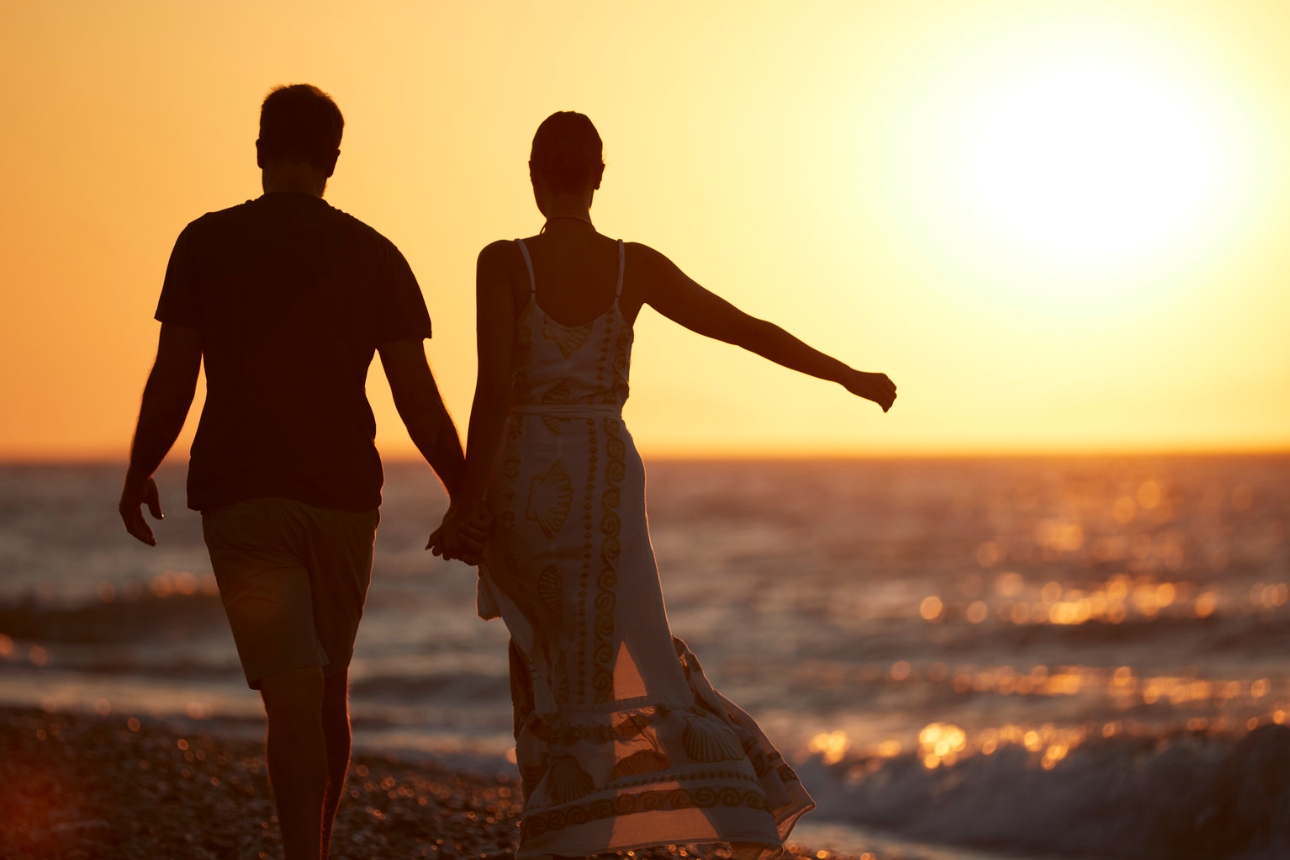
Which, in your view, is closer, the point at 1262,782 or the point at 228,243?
the point at 228,243

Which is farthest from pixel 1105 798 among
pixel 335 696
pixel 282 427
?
pixel 282 427

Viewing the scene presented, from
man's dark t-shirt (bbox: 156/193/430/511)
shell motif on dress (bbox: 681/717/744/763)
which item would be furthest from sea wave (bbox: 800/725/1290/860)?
man's dark t-shirt (bbox: 156/193/430/511)

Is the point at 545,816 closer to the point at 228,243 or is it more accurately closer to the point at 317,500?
the point at 317,500

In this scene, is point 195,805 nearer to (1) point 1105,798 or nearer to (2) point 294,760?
(2) point 294,760

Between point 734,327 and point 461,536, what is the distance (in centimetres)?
99

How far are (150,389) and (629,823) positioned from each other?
1.72 metres

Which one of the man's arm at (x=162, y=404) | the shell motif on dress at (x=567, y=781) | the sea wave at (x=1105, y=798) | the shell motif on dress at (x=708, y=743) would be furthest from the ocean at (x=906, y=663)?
the man's arm at (x=162, y=404)

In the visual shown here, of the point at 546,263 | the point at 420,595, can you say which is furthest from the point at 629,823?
the point at 420,595

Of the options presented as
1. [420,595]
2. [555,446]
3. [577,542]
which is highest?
[555,446]

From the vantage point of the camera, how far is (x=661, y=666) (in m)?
3.64

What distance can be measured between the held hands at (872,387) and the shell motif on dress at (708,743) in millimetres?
1031

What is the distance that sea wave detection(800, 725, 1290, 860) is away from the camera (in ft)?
25.2

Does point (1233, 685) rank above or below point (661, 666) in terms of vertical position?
below

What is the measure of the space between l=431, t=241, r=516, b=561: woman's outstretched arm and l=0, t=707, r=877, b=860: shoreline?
7.20ft
